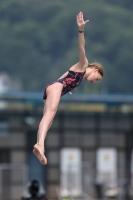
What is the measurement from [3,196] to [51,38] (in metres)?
13.5

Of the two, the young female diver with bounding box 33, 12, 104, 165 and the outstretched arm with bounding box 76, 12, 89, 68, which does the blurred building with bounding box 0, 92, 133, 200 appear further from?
the outstretched arm with bounding box 76, 12, 89, 68

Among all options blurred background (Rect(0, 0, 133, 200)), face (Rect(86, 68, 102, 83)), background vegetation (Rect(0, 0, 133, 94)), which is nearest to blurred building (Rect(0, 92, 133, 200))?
blurred background (Rect(0, 0, 133, 200))

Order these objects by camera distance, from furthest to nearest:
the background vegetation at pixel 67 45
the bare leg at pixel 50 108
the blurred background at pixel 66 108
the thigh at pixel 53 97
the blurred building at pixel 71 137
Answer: the background vegetation at pixel 67 45 → the blurred building at pixel 71 137 → the blurred background at pixel 66 108 → the thigh at pixel 53 97 → the bare leg at pixel 50 108

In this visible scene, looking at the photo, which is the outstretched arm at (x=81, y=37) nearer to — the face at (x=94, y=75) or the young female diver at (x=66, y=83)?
the young female diver at (x=66, y=83)

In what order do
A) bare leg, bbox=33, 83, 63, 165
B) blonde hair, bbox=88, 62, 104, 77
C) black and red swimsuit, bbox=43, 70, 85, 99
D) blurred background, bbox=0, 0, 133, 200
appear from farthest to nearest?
blurred background, bbox=0, 0, 133, 200 → blonde hair, bbox=88, 62, 104, 77 → black and red swimsuit, bbox=43, 70, 85, 99 → bare leg, bbox=33, 83, 63, 165

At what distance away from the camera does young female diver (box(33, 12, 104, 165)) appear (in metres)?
10.5

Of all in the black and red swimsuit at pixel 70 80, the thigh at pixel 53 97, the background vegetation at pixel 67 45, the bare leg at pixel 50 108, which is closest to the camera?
the bare leg at pixel 50 108

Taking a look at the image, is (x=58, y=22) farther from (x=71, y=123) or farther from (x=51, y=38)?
(x=71, y=123)

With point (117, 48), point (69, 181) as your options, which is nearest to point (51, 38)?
point (117, 48)

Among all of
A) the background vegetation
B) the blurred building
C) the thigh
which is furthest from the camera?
the background vegetation

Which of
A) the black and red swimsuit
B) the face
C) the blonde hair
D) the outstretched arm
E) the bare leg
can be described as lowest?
the bare leg

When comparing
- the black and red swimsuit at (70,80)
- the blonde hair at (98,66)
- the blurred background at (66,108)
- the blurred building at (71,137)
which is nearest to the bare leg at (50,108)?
the black and red swimsuit at (70,80)

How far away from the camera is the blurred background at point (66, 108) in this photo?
941 inches

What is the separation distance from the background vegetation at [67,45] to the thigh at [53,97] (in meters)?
21.8
